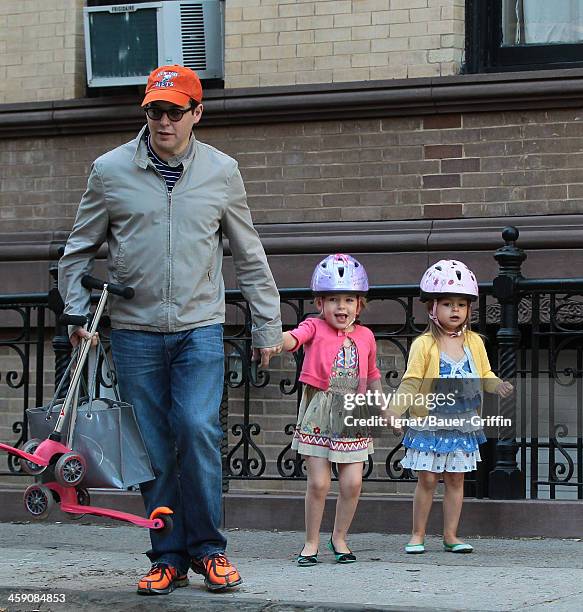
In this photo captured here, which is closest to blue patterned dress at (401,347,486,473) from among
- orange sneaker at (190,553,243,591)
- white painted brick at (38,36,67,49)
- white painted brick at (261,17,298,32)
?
orange sneaker at (190,553,243,591)

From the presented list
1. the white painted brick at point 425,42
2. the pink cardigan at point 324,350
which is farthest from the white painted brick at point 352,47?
the pink cardigan at point 324,350

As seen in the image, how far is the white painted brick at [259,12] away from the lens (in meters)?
9.66

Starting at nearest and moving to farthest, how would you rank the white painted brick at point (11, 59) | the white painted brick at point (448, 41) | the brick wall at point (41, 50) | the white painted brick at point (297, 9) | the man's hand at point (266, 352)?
the man's hand at point (266, 352) → the white painted brick at point (448, 41) → the white painted brick at point (297, 9) → the brick wall at point (41, 50) → the white painted brick at point (11, 59)

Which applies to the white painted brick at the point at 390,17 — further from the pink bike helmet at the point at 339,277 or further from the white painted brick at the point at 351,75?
the pink bike helmet at the point at 339,277

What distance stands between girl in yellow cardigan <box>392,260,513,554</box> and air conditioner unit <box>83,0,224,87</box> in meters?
4.05

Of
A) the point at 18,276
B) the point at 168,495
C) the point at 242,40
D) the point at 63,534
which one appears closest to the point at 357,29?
the point at 242,40

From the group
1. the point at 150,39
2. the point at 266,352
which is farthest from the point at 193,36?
the point at 266,352

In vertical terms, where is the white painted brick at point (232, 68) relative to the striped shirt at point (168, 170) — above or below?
above

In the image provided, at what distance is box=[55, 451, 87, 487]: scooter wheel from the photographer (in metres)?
5.05

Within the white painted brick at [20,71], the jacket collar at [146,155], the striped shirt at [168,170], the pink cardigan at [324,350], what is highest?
the white painted brick at [20,71]

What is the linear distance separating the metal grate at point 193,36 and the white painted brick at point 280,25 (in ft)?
1.90

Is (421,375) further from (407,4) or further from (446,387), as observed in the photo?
(407,4)

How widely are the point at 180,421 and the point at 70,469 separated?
48cm

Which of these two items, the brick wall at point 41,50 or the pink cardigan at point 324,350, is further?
the brick wall at point 41,50
